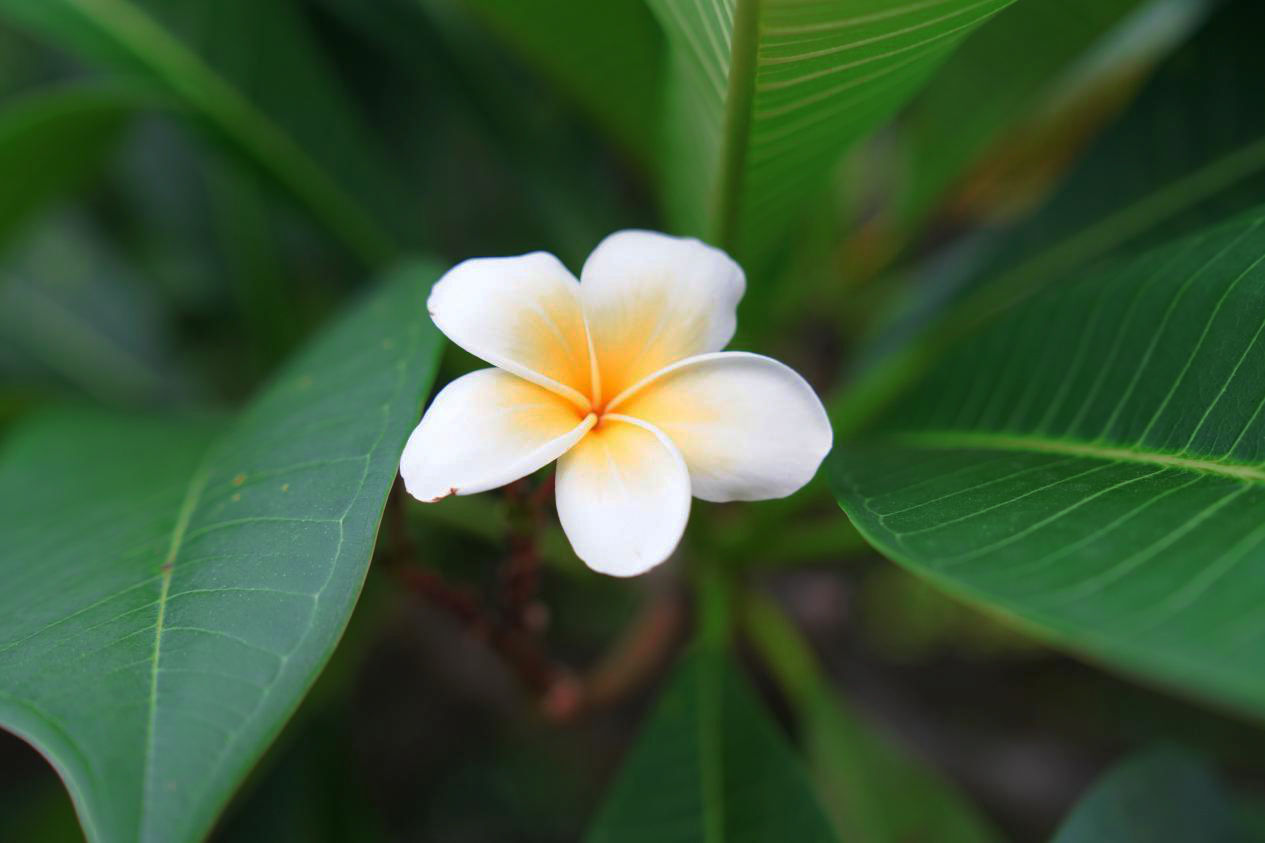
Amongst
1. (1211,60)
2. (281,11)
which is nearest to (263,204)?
(281,11)

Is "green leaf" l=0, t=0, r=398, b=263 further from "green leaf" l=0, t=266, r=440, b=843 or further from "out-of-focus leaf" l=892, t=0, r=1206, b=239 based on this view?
"out-of-focus leaf" l=892, t=0, r=1206, b=239

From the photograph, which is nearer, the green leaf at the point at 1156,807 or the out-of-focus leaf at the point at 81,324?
the green leaf at the point at 1156,807

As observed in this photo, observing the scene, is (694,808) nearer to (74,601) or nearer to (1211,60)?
(74,601)

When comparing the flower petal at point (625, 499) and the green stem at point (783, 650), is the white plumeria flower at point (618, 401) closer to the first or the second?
the flower petal at point (625, 499)

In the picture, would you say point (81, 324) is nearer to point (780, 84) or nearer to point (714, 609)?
point (714, 609)

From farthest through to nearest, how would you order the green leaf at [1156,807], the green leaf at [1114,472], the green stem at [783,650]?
the green stem at [783,650] → the green leaf at [1156,807] → the green leaf at [1114,472]

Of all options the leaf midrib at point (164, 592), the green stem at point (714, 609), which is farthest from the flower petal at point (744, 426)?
the green stem at point (714, 609)

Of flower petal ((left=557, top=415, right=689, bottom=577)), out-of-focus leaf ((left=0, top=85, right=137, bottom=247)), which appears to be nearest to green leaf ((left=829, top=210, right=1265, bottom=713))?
flower petal ((left=557, top=415, right=689, bottom=577))
